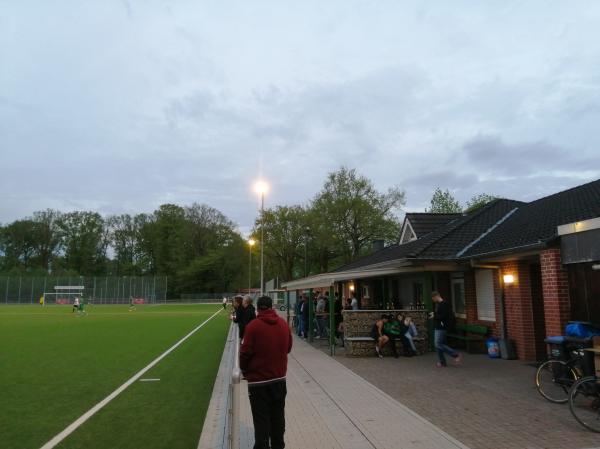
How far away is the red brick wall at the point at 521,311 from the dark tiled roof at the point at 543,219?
2.49ft

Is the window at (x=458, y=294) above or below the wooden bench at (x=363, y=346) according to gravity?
above

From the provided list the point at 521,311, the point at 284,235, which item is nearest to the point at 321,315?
the point at 521,311

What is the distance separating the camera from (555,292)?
30.4ft

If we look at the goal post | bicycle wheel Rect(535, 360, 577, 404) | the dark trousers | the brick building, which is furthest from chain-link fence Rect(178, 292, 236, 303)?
the dark trousers

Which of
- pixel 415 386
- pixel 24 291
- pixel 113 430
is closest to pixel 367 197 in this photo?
pixel 415 386

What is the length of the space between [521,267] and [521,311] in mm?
1071

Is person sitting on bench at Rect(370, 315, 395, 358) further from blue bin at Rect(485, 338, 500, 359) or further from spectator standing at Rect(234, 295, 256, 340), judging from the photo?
spectator standing at Rect(234, 295, 256, 340)

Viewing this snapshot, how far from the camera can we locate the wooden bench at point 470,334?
44.0 ft

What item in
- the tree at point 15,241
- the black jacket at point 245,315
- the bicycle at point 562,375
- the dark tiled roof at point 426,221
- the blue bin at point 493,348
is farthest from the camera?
the tree at point 15,241

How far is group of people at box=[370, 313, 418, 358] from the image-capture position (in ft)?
43.3

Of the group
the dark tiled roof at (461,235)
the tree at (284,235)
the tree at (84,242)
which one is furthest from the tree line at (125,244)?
the dark tiled roof at (461,235)

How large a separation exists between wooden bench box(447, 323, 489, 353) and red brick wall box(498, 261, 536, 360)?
1.01m

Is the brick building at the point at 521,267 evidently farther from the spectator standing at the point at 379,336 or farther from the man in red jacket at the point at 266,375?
the man in red jacket at the point at 266,375

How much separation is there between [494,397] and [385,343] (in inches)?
215
